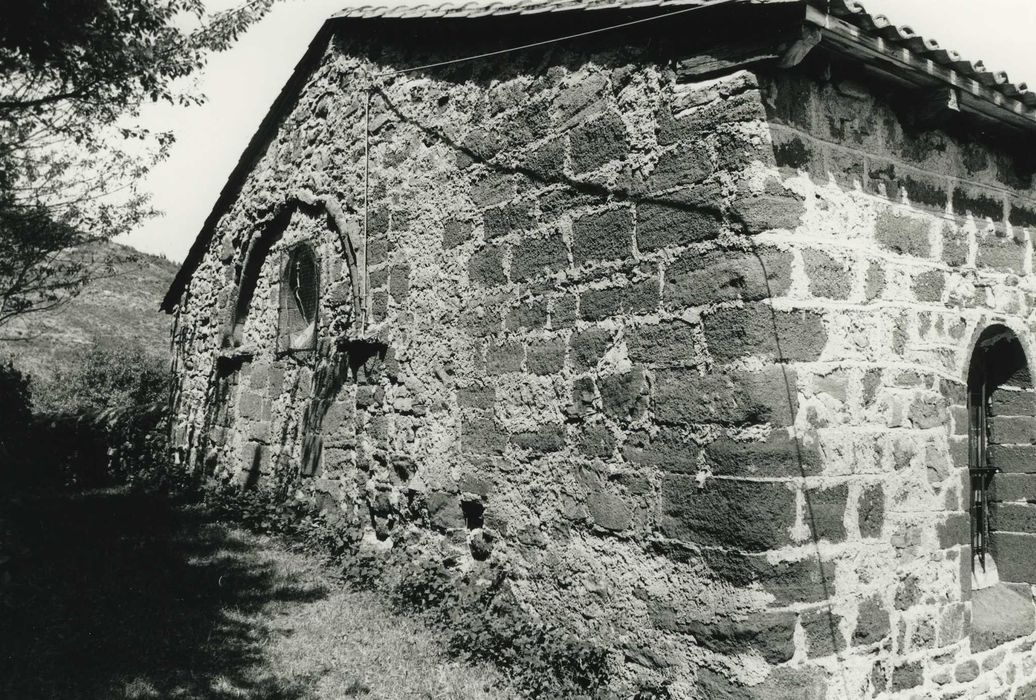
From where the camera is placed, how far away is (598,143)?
4.60m

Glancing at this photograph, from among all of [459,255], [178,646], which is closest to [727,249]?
[459,255]

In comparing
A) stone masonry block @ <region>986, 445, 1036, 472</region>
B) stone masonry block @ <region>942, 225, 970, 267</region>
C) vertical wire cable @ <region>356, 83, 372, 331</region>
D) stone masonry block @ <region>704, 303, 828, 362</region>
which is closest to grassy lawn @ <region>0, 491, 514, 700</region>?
vertical wire cable @ <region>356, 83, 372, 331</region>

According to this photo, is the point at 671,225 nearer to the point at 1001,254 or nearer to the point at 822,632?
the point at 822,632

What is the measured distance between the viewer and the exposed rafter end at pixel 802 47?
369 centimetres

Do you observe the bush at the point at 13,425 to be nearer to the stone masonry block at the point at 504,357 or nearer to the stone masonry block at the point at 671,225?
the stone masonry block at the point at 504,357

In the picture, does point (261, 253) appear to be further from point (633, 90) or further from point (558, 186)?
point (633, 90)

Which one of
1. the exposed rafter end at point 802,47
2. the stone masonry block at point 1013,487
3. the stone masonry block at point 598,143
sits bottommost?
the stone masonry block at point 1013,487

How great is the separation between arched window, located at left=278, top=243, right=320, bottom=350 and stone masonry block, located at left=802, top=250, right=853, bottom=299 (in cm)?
528

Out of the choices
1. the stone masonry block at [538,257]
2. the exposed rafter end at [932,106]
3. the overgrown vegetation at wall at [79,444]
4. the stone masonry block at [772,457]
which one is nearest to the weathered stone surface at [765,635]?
the stone masonry block at [772,457]

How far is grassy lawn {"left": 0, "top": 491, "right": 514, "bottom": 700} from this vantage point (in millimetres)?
4434

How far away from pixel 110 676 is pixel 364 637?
4.85 ft

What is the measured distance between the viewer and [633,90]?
4.43 m

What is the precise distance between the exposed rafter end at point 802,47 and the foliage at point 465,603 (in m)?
3.14

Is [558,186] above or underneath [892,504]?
above
